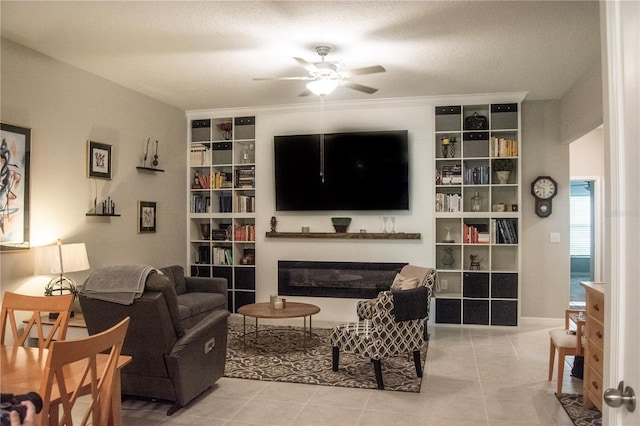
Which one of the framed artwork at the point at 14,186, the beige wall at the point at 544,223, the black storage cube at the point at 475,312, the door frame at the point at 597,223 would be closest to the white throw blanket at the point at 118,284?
the framed artwork at the point at 14,186

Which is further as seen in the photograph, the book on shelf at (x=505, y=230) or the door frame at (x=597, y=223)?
the door frame at (x=597, y=223)

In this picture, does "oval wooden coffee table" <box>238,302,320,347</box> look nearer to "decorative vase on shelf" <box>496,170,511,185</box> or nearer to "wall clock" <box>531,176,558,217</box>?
"decorative vase on shelf" <box>496,170,511,185</box>

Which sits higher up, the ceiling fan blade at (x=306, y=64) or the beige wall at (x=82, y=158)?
the ceiling fan blade at (x=306, y=64)

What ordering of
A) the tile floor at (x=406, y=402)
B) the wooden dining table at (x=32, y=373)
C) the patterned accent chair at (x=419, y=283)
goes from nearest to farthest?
1. the wooden dining table at (x=32, y=373)
2. the tile floor at (x=406, y=402)
3. the patterned accent chair at (x=419, y=283)

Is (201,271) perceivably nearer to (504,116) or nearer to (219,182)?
(219,182)

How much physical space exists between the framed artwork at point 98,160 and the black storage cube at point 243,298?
2.47 m

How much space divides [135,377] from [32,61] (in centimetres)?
300

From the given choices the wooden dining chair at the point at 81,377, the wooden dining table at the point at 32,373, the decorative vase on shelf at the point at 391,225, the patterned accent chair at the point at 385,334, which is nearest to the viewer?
the wooden dining chair at the point at 81,377

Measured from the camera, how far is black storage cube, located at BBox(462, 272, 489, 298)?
5949 mm

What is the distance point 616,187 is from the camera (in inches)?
44.6

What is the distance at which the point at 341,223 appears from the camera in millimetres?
6305

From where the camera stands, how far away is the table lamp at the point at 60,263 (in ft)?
13.2

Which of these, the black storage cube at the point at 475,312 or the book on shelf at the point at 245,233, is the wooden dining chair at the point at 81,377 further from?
the black storage cube at the point at 475,312

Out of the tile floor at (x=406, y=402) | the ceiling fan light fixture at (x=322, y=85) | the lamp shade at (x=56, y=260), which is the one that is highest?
the ceiling fan light fixture at (x=322, y=85)
